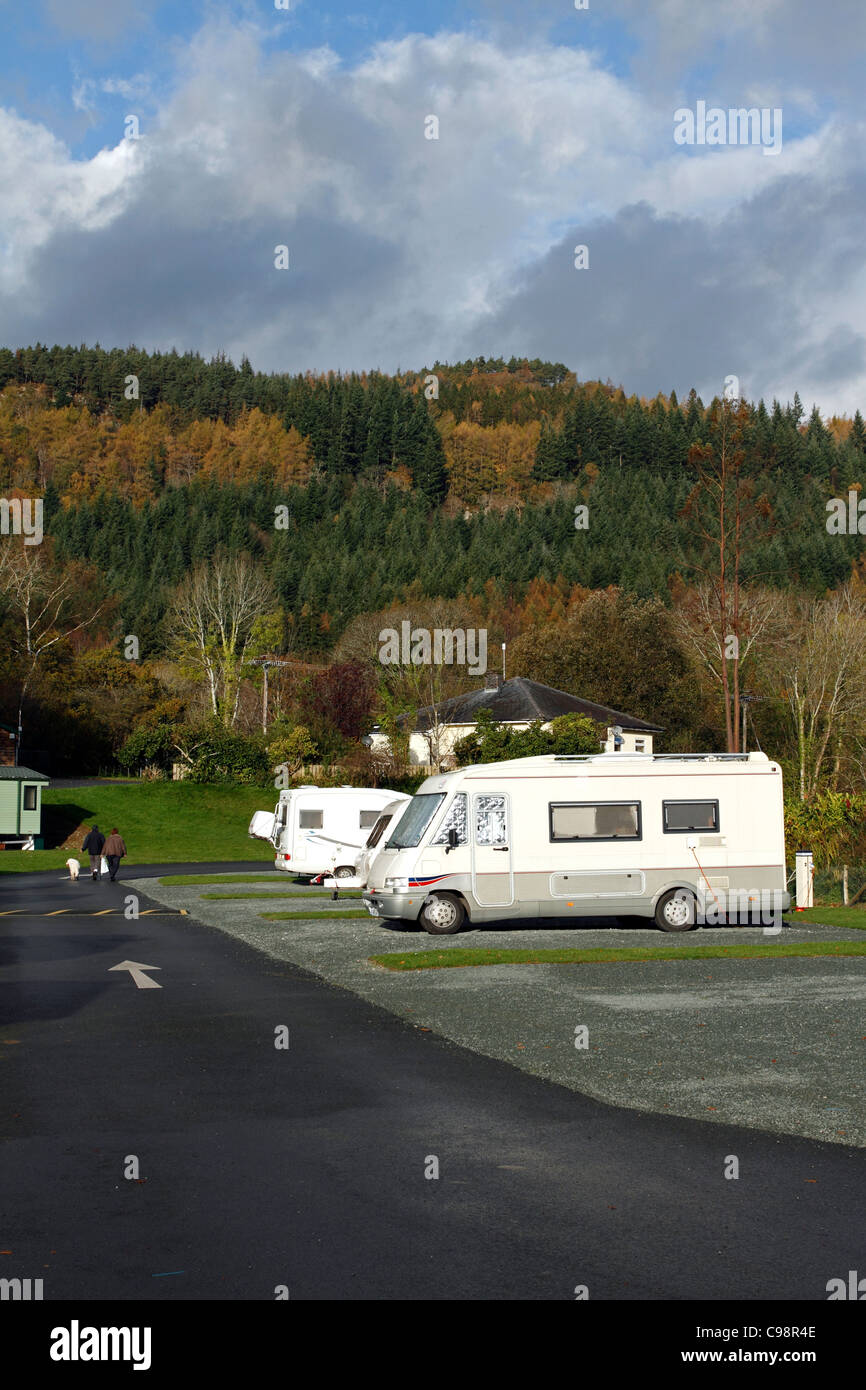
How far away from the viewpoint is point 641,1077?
9.45 m

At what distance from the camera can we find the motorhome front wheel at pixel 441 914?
20.7 meters

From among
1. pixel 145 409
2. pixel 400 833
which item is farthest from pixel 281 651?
pixel 400 833

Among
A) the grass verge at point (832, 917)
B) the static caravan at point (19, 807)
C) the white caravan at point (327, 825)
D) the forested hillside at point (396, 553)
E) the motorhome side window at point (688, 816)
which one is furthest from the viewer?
the forested hillside at point (396, 553)

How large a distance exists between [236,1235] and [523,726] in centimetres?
6041

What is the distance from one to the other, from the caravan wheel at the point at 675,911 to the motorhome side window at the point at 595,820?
1.21 meters

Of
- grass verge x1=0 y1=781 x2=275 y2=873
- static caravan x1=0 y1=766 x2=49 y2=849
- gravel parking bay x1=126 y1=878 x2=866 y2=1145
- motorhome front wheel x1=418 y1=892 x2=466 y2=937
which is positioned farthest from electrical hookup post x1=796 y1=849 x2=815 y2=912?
static caravan x1=0 y1=766 x2=49 y2=849

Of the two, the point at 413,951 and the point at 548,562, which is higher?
the point at 548,562

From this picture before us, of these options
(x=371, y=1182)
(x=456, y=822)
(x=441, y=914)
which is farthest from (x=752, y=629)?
(x=371, y=1182)

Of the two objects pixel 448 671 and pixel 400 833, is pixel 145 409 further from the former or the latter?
pixel 400 833

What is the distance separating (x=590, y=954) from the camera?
1736 centimetres

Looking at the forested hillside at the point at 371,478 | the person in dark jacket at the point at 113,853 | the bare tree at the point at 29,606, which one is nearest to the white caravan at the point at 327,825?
the person in dark jacket at the point at 113,853

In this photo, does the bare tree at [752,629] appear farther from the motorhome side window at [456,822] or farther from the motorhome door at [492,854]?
the motorhome side window at [456,822]

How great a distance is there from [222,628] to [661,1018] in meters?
65.6

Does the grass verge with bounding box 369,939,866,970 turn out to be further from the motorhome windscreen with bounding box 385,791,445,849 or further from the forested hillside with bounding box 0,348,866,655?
the forested hillside with bounding box 0,348,866,655
